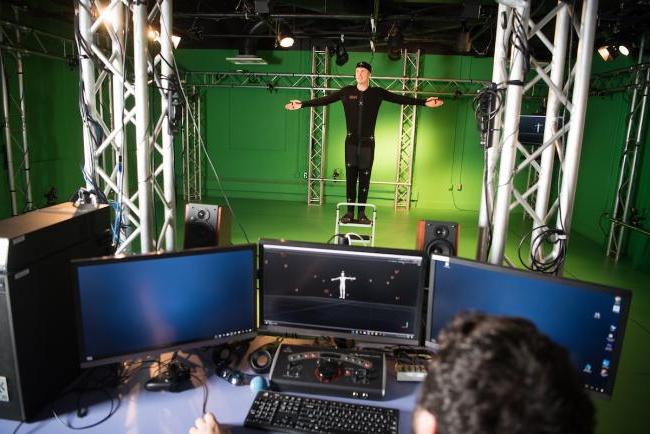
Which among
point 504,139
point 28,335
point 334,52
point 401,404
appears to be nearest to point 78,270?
point 28,335

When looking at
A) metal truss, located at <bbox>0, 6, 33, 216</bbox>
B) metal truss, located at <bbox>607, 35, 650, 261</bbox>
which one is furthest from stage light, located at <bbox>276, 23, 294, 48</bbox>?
metal truss, located at <bbox>607, 35, 650, 261</bbox>

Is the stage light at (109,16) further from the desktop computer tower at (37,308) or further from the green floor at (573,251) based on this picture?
the green floor at (573,251)

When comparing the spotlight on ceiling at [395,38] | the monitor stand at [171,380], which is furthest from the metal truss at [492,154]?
the spotlight on ceiling at [395,38]

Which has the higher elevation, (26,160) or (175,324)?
(26,160)

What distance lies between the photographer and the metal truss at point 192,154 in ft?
33.3

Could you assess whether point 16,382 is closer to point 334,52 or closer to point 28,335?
point 28,335

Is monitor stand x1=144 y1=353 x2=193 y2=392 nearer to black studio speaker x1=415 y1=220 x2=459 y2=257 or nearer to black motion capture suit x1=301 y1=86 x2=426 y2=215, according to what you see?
black studio speaker x1=415 y1=220 x2=459 y2=257

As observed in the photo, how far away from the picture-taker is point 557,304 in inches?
65.1

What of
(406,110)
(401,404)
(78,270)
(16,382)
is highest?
(406,110)

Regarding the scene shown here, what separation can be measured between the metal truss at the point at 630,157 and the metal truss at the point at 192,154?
322 inches

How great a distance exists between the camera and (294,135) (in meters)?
10.7

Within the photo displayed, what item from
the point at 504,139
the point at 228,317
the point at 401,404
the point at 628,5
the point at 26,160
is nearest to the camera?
the point at 401,404

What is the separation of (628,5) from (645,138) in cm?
235

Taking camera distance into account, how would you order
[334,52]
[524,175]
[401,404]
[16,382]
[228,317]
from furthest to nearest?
1. [524,175]
2. [334,52]
3. [228,317]
4. [401,404]
5. [16,382]
